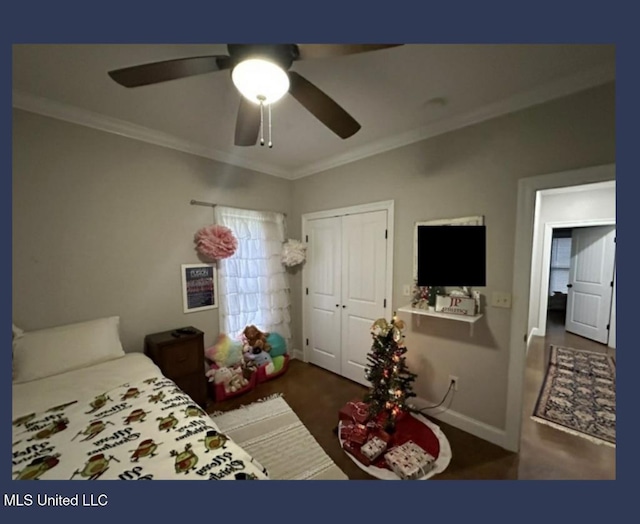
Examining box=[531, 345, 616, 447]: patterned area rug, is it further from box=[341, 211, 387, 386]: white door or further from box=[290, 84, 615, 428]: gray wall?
box=[341, 211, 387, 386]: white door

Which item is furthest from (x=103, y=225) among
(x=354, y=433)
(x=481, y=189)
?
(x=481, y=189)

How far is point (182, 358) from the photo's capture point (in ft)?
7.22

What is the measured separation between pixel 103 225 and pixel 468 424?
11.1 ft

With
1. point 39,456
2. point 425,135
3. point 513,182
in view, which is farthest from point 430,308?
point 39,456

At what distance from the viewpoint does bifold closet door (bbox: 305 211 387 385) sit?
264cm

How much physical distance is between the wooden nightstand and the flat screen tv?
2.03 metres

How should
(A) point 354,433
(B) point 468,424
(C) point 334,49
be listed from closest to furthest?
(C) point 334,49, (A) point 354,433, (B) point 468,424

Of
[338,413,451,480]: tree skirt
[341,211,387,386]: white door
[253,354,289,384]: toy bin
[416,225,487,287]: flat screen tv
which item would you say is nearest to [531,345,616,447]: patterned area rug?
[338,413,451,480]: tree skirt

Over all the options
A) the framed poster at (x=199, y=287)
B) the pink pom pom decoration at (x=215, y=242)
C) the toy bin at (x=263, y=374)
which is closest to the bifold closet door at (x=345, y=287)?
the toy bin at (x=263, y=374)

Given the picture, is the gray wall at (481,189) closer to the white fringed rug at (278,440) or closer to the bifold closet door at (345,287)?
the bifold closet door at (345,287)

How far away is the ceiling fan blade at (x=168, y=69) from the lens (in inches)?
43.4

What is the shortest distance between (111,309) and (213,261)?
0.93 metres

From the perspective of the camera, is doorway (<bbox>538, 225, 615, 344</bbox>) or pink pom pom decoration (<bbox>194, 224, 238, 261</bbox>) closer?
pink pom pom decoration (<bbox>194, 224, 238, 261</bbox>)

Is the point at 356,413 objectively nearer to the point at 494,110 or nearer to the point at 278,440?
the point at 278,440
